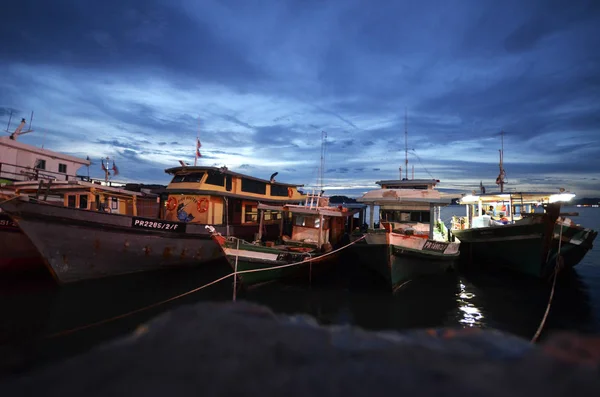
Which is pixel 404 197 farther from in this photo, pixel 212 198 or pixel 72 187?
pixel 72 187

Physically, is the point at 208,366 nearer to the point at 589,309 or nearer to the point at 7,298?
the point at 7,298

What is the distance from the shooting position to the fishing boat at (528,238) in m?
12.9

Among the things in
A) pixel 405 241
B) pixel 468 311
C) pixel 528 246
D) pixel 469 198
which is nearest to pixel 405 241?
pixel 405 241

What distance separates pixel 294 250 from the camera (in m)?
13.1

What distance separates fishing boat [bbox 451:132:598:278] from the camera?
12.9 meters

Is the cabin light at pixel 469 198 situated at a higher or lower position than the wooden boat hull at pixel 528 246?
higher

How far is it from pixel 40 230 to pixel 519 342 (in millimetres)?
14944

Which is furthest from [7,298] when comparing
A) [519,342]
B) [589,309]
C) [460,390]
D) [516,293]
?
[589,309]

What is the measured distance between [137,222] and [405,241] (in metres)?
11.3

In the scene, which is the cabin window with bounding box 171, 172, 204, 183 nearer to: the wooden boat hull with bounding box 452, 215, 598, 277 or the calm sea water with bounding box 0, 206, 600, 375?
the calm sea water with bounding box 0, 206, 600, 375

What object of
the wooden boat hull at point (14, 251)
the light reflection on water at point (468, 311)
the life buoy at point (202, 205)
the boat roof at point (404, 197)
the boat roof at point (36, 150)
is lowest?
the light reflection on water at point (468, 311)

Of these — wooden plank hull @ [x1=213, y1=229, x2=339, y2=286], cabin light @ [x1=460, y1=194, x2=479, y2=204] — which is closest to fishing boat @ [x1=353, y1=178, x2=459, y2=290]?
wooden plank hull @ [x1=213, y1=229, x2=339, y2=286]

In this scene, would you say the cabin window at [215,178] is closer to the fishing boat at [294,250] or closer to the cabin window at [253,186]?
the cabin window at [253,186]

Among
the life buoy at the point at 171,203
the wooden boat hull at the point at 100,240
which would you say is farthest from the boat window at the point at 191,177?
the wooden boat hull at the point at 100,240
